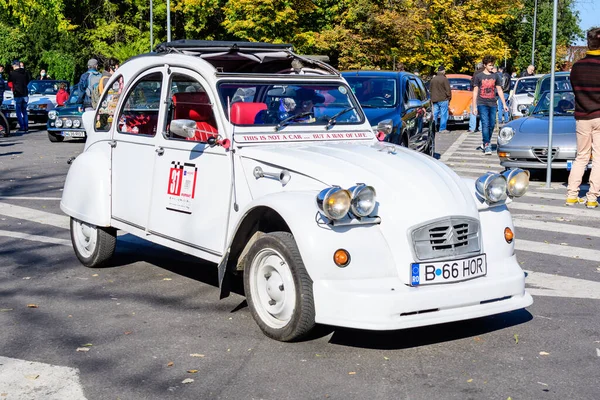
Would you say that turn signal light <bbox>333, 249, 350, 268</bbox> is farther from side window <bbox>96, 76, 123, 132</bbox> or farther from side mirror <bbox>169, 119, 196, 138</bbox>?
side window <bbox>96, 76, 123, 132</bbox>

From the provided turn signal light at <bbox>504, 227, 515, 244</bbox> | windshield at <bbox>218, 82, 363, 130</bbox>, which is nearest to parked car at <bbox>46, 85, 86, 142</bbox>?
windshield at <bbox>218, 82, 363, 130</bbox>

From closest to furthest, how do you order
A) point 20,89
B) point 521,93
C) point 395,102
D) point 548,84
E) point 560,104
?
1. point 395,102
2. point 560,104
3. point 548,84
4. point 521,93
5. point 20,89

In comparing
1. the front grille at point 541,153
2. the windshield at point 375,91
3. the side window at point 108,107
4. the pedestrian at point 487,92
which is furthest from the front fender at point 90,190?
the pedestrian at point 487,92

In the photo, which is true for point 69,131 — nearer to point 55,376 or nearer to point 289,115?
point 289,115

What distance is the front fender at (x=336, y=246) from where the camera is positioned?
208 inches

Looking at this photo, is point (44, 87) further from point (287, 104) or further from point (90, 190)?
point (287, 104)

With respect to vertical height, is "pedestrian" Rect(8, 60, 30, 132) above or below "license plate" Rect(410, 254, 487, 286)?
above

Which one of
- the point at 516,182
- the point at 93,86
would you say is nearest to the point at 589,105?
the point at 516,182

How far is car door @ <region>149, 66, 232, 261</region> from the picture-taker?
6.41 m

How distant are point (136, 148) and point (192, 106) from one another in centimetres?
76

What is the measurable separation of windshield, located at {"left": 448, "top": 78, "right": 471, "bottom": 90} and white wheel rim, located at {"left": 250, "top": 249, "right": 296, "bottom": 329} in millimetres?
26861

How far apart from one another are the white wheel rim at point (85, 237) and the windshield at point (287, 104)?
6.80 ft

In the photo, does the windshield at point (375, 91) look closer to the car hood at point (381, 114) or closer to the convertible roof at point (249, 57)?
the car hood at point (381, 114)

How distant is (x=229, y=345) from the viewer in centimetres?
566
